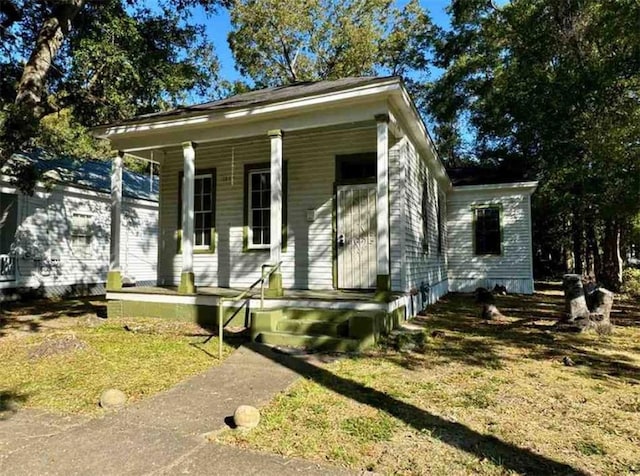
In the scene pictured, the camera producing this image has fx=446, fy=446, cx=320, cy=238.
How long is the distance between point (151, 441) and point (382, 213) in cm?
471

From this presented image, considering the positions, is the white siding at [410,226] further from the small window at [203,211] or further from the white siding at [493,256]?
the small window at [203,211]

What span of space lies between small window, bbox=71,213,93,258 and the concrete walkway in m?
11.6

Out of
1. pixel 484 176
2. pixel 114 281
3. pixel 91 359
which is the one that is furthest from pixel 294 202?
pixel 484 176

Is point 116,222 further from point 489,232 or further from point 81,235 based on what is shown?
point 489,232

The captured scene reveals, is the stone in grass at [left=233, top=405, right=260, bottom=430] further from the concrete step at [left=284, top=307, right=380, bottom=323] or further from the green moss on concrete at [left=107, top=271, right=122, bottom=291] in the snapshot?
the green moss on concrete at [left=107, top=271, right=122, bottom=291]

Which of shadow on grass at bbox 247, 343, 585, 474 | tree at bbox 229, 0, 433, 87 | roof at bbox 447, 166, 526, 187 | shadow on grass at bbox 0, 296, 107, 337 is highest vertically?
tree at bbox 229, 0, 433, 87

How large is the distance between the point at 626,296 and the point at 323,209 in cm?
1092

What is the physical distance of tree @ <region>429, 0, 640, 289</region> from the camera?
37.4 feet

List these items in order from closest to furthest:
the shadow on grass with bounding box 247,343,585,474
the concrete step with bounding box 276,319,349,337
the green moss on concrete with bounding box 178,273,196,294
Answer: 1. the shadow on grass with bounding box 247,343,585,474
2. the concrete step with bounding box 276,319,349,337
3. the green moss on concrete with bounding box 178,273,196,294

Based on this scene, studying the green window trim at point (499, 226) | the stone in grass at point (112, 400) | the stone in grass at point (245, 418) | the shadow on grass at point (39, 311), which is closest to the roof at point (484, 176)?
the green window trim at point (499, 226)

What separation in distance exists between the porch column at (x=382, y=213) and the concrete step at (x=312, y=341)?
1167 millimetres

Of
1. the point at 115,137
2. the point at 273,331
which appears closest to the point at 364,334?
the point at 273,331

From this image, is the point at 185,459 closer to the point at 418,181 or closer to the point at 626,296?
the point at 418,181

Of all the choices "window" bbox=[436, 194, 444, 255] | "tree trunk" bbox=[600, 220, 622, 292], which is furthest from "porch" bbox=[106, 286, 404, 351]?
"tree trunk" bbox=[600, 220, 622, 292]
